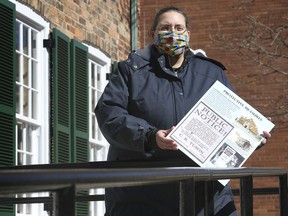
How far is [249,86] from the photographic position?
1488cm

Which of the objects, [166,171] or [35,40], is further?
[35,40]

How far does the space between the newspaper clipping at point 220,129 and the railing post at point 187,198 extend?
0.73m

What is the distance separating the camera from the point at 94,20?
425 inches

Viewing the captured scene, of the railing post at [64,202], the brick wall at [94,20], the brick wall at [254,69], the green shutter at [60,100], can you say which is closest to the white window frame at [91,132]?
the brick wall at [94,20]

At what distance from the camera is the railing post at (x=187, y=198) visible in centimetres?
329

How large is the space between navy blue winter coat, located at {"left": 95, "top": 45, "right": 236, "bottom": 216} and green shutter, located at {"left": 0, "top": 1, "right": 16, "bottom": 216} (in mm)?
3754

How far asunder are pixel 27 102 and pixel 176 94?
472 centimetres

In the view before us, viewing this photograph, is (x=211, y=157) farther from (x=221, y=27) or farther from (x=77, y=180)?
(x=221, y=27)

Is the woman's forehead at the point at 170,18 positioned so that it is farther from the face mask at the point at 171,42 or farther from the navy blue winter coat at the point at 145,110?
the navy blue winter coat at the point at 145,110

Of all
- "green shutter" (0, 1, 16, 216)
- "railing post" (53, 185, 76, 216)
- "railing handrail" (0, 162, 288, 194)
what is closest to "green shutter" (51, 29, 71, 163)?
"green shutter" (0, 1, 16, 216)

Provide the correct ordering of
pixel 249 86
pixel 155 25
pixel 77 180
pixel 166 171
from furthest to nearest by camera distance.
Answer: pixel 249 86 → pixel 155 25 → pixel 166 171 → pixel 77 180

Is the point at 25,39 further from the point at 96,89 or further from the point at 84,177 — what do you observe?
the point at 84,177

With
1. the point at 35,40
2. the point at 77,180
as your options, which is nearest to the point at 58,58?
the point at 35,40

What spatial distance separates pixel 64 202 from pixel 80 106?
7961 millimetres
